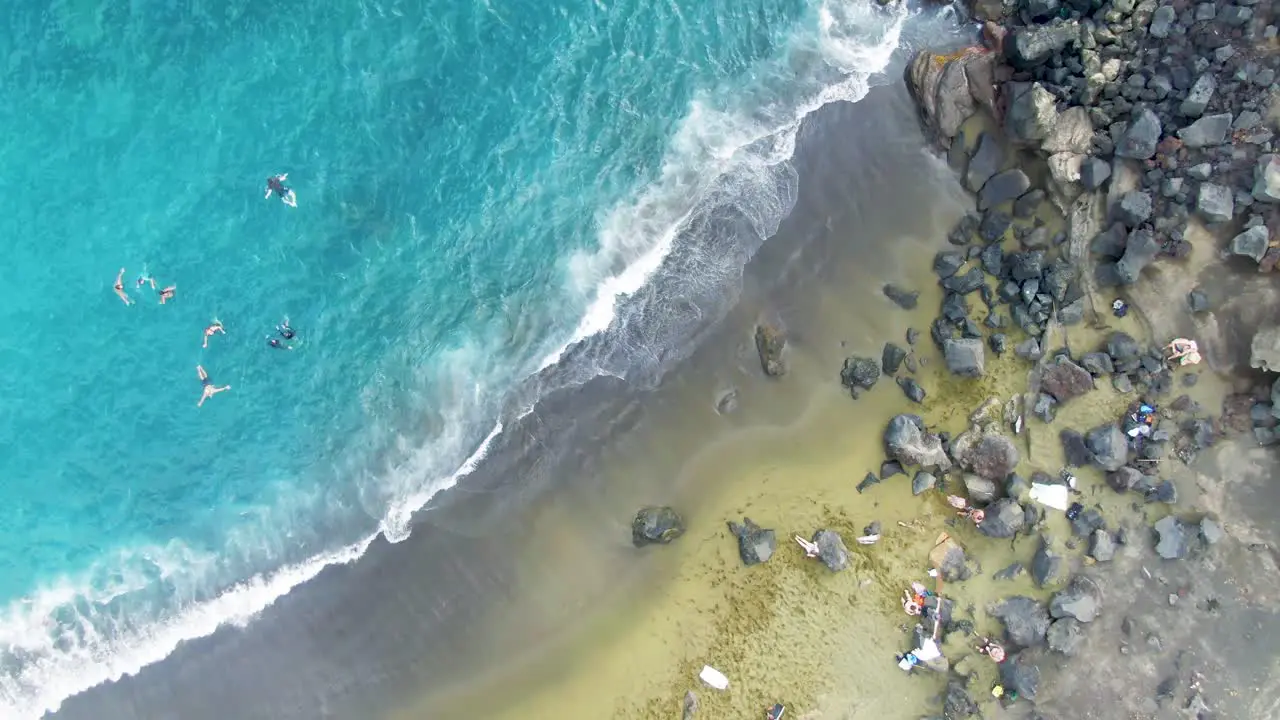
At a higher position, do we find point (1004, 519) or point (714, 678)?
point (714, 678)

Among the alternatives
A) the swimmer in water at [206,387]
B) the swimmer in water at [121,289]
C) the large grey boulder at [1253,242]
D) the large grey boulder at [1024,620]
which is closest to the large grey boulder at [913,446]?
the large grey boulder at [1024,620]

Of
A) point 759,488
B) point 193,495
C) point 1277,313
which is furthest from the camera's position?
point 193,495

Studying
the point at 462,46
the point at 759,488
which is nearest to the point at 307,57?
the point at 462,46

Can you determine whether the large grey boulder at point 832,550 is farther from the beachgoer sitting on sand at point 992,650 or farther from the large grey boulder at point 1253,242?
the large grey boulder at point 1253,242

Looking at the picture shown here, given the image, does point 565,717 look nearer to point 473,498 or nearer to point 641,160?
point 473,498

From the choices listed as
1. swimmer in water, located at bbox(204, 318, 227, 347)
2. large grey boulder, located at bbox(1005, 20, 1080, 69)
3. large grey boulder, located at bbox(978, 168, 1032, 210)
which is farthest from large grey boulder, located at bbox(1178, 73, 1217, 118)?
swimmer in water, located at bbox(204, 318, 227, 347)

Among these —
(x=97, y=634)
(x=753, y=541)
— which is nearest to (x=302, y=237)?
(x=97, y=634)

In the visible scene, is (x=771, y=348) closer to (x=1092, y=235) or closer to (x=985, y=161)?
(x=985, y=161)
